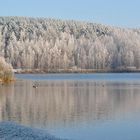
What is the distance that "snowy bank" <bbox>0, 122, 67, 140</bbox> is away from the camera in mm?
21797

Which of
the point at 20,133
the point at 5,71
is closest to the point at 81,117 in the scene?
the point at 20,133

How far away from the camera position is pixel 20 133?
2302 cm

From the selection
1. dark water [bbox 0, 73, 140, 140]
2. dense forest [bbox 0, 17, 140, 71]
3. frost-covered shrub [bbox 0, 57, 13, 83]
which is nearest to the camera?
dark water [bbox 0, 73, 140, 140]

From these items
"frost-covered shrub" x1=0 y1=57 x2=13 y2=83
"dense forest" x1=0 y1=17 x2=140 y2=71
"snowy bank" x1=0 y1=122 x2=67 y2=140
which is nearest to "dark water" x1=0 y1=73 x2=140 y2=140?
"snowy bank" x1=0 y1=122 x2=67 y2=140

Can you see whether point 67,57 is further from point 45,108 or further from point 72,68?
point 45,108

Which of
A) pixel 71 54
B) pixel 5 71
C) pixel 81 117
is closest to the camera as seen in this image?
pixel 81 117

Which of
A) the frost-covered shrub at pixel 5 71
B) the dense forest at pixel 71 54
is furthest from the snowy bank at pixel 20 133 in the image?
the dense forest at pixel 71 54

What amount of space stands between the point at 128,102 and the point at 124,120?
466 inches

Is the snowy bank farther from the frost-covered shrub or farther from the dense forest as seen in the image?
the dense forest

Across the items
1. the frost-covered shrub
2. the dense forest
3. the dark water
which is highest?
the dense forest

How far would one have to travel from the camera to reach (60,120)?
29.9 metres

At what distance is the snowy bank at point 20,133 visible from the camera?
2180cm

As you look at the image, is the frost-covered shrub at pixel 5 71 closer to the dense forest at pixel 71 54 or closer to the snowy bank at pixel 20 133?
the snowy bank at pixel 20 133

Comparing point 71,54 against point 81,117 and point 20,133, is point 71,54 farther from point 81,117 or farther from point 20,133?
point 20,133
